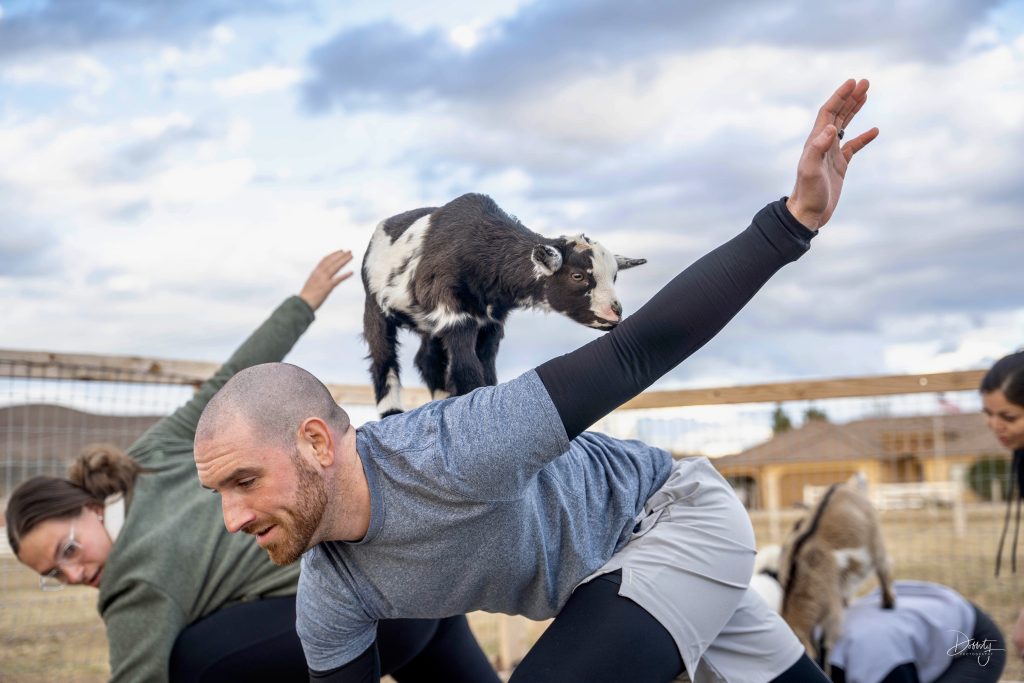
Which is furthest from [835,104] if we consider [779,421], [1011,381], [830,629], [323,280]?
[779,421]

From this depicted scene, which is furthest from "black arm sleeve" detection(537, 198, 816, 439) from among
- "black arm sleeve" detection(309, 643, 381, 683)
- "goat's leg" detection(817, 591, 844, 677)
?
"goat's leg" detection(817, 591, 844, 677)

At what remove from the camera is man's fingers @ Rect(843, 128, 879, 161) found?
4.62 feet

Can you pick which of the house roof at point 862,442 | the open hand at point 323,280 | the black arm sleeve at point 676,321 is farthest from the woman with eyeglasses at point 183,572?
Result: the house roof at point 862,442

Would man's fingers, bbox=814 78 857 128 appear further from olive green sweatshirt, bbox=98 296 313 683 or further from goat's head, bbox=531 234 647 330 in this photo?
olive green sweatshirt, bbox=98 296 313 683

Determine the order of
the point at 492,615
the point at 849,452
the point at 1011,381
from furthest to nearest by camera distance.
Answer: the point at 492,615 < the point at 849,452 < the point at 1011,381

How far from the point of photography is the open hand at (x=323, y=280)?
7.87 ft

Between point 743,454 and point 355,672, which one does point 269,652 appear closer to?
point 355,672

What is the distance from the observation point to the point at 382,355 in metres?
Result: 1.64

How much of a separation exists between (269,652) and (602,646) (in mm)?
977

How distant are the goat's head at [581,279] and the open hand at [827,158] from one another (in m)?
0.28

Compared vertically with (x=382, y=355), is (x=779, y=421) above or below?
below

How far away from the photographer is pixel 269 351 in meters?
2.48

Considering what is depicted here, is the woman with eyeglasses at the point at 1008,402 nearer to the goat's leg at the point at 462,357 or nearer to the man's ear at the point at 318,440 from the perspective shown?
the goat's leg at the point at 462,357
